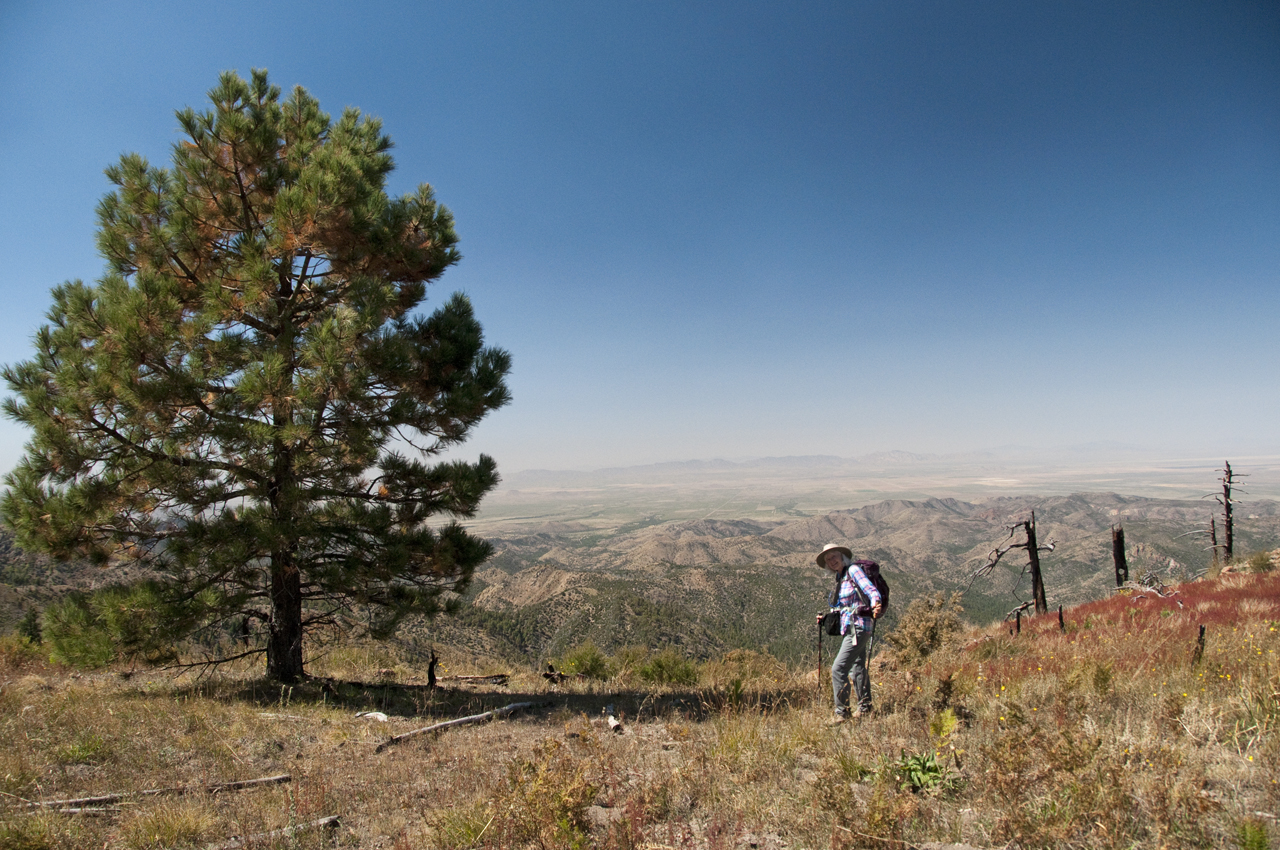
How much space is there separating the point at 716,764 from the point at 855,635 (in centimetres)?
217

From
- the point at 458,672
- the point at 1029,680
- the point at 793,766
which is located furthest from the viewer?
the point at 458,672

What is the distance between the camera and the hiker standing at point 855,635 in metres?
5.37

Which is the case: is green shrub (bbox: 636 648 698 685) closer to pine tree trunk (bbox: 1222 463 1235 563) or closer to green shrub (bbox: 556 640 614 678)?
green shrub (bbox: 556 640 614 678)

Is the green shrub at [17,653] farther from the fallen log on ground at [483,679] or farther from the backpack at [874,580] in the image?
the backpack at [874,580]

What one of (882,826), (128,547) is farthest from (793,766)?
(128,547)

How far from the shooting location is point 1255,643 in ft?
21.5

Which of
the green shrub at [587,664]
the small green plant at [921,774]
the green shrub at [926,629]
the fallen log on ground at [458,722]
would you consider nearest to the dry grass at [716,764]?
the small green plant at [921,774]

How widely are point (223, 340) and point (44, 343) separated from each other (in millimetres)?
2328

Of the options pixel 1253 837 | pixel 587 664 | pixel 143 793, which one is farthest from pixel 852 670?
pixel 587 664

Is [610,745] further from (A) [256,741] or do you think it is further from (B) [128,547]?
(B) [128,547]

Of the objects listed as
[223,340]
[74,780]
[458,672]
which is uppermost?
[223,340]

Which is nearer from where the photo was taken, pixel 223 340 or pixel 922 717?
pixel 922 717

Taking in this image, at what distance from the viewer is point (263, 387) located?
637cm

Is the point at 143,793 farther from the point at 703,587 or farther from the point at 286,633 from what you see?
the point at 703,587
